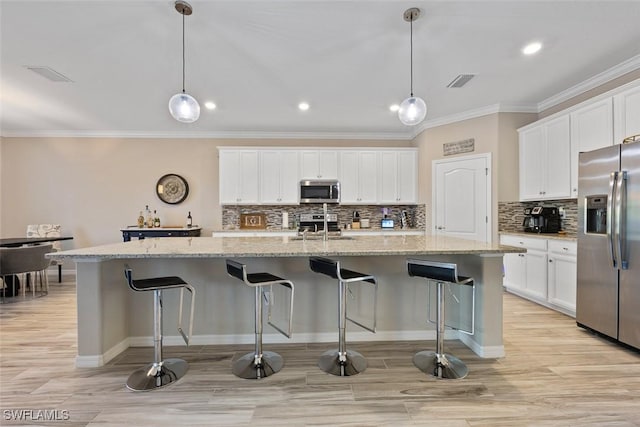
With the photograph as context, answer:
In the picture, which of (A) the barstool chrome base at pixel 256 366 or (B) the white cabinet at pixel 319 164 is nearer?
(A) the barstool chrome base at pixel 256 366

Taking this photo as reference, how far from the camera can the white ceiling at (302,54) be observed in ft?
7.60

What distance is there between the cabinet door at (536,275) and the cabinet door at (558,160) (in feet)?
2.56

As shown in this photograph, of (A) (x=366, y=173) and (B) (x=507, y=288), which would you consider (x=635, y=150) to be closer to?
(B) (x=507, y=288)

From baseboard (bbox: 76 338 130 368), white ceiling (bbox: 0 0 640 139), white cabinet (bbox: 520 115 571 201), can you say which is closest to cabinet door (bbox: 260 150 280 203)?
white ceiling (bbox: 0 0 640 139)

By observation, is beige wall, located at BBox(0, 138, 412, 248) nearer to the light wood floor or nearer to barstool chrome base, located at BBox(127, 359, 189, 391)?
the light wood floor

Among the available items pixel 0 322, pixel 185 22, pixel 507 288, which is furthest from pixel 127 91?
pixel 507 288

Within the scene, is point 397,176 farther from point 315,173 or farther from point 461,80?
point 461,80

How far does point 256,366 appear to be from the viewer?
2.25m

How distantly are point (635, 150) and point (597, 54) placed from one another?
3.74 feet

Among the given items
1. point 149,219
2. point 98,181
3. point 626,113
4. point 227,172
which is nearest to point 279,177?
point 227,172

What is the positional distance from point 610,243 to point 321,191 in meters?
3.79

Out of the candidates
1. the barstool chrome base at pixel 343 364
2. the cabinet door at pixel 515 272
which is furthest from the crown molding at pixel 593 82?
the barstool chrome base at pixel 343 364

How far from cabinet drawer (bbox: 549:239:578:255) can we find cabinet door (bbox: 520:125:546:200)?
2.57ft

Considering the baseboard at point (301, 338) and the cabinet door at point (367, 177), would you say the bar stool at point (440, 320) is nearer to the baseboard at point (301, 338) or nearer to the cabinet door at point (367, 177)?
the baseboard at point (301, 338)
